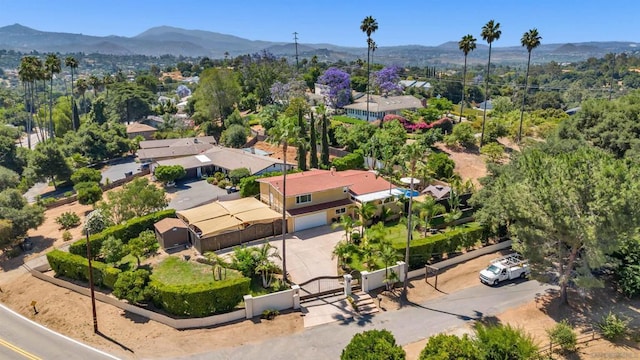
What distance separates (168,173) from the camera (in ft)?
175

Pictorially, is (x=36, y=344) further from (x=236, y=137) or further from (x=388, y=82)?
(x=388, y=82)

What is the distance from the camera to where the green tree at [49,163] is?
57.7m

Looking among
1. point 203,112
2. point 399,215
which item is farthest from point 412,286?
point 203,112

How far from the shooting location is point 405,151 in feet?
101

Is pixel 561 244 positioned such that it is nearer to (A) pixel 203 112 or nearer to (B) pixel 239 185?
(B) pixel 239 185

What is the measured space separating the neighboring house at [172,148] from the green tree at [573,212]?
48250 mm

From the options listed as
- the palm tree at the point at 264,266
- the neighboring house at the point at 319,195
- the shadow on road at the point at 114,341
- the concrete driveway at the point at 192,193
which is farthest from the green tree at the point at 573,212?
the concrete driveway at the point at 192,193

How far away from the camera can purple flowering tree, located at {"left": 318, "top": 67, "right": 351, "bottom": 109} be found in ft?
295

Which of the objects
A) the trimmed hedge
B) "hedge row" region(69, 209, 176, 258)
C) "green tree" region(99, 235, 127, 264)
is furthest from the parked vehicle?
"hedge row" region(69, 209, 176, 258)

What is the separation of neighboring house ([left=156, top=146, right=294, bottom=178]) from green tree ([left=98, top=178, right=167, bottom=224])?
14544 millimetres

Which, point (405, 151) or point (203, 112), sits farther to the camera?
point (203, 112)

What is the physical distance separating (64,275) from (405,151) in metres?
27.6

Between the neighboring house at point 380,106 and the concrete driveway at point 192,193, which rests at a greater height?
the neighboring house at point 380,106

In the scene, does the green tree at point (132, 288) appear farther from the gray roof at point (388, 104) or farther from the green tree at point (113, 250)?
the gray roof at point (388, 104)
